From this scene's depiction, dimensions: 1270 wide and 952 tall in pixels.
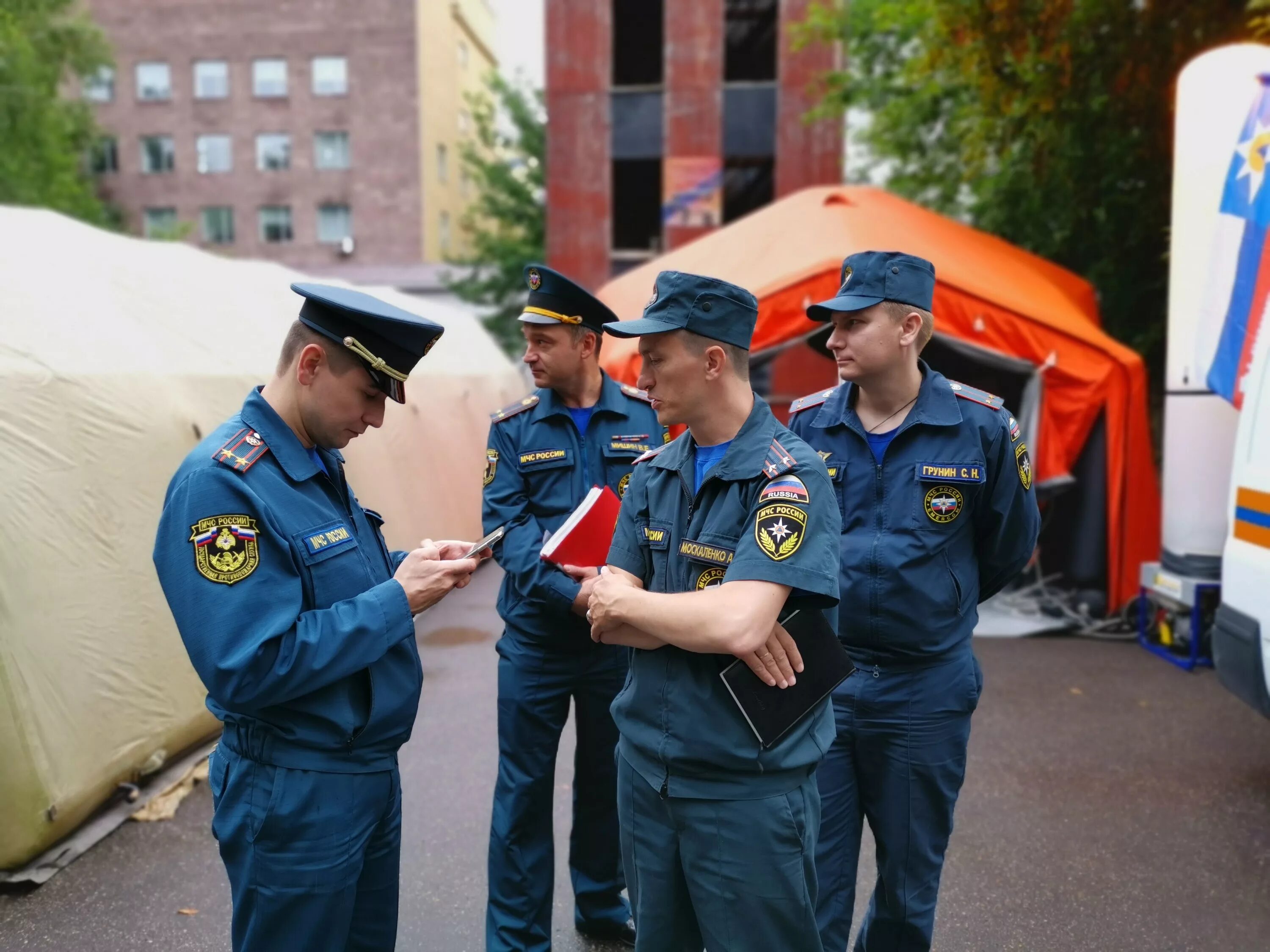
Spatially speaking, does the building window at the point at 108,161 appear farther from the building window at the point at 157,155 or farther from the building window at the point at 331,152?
the building window at the point at 331,152

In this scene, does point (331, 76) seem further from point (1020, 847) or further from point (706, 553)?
point (706, 553)

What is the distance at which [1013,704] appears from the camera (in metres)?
5.64

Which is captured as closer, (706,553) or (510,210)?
(706,553)

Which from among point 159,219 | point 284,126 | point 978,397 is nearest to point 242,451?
point 978,397

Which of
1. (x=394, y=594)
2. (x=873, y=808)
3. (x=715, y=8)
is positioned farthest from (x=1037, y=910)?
(x=715, y=8)

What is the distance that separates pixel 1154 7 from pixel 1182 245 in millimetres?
4116

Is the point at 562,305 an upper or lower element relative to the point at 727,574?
upper

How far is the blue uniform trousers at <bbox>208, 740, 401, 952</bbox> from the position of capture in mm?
1886

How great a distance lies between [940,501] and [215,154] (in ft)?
130

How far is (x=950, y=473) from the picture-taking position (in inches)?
100

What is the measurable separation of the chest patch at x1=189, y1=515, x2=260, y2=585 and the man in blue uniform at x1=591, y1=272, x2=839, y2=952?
0.68m

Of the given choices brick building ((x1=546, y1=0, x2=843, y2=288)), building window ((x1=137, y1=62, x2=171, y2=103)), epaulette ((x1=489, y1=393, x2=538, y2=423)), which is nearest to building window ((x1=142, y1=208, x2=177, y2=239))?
building window ((x1=137, y1=62, x2=171, y2=103))

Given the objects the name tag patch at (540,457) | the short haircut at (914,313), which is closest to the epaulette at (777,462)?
the short haircut at (914,313)

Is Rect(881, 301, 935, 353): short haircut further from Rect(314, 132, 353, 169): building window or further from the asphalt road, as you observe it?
Rect(314, 132, 353, 169): building window
